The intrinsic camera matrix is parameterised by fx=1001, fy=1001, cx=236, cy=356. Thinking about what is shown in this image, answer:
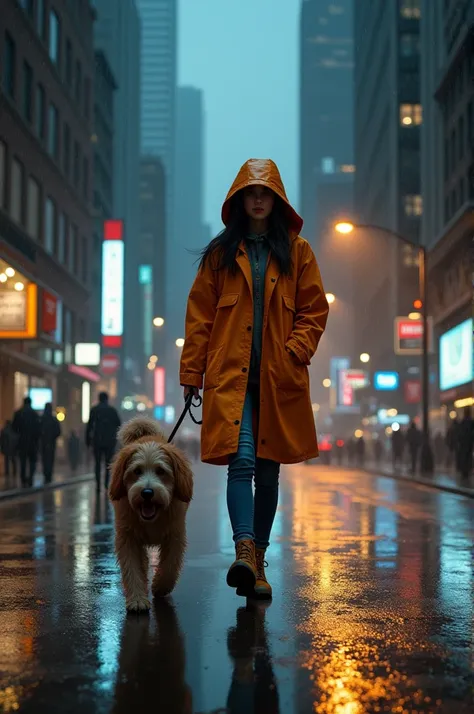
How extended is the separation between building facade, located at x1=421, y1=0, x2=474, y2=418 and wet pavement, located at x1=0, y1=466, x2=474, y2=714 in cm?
3270

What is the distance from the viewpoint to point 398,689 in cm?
372

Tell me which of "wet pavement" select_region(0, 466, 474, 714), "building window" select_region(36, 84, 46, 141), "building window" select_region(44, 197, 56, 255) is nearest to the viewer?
"wet pavement" select_region(0, 466, 474, 714)

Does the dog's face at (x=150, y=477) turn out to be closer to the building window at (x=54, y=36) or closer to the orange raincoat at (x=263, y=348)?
the orange raincoat at (x=263, y=348)

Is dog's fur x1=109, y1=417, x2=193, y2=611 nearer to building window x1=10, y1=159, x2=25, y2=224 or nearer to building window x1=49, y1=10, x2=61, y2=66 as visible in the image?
building window x1=10, y1=159, x2=25, y2=224

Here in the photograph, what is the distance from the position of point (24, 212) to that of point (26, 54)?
581cm

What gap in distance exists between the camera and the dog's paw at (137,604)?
5312 millimetres

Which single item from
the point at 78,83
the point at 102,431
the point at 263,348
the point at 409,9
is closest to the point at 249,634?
the point at 263,348

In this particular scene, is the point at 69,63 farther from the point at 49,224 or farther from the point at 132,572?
the point at 132,572

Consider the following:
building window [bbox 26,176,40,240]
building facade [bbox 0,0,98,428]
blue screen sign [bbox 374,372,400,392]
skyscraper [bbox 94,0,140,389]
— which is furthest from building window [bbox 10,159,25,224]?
skyscraper [bbox 94,0,140,389]

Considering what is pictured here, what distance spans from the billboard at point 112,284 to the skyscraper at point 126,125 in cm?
3904

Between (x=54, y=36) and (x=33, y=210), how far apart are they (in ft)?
29.7

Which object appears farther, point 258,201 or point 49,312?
point 49,312

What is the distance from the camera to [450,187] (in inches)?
2089

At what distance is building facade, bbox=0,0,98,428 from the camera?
30500 mm
